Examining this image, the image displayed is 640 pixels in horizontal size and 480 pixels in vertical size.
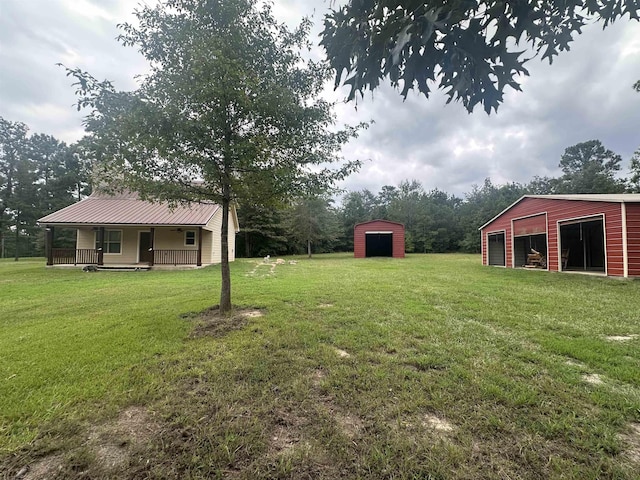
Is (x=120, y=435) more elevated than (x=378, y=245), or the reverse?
(x=378, y=245)

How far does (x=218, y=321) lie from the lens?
14.9ft

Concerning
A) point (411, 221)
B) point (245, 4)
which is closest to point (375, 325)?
point (245, 4)

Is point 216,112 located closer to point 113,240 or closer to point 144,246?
point 144,246

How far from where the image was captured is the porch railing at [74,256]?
14.9m

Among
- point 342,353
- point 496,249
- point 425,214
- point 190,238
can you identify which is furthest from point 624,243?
point 425,214

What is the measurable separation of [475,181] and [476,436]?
5294cm

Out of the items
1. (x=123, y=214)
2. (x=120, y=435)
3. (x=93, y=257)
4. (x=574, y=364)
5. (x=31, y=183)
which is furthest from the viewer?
(x=31, y=183)

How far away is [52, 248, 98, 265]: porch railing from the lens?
14.9m

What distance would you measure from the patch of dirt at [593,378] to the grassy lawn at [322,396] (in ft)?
0.07

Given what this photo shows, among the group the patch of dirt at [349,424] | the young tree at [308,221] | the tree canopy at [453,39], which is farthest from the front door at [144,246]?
the tree canopy at [453,39]

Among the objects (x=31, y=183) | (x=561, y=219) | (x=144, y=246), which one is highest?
(x=31, y=183)

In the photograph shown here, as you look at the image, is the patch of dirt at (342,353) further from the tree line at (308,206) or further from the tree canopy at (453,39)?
the tree line at (308,206)

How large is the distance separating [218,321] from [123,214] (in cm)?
1429

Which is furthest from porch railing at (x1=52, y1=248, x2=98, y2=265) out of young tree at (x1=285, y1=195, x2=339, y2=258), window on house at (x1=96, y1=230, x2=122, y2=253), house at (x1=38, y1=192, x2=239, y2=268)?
young tree at (x1=285, y1=195, x2=339, y2=258)
